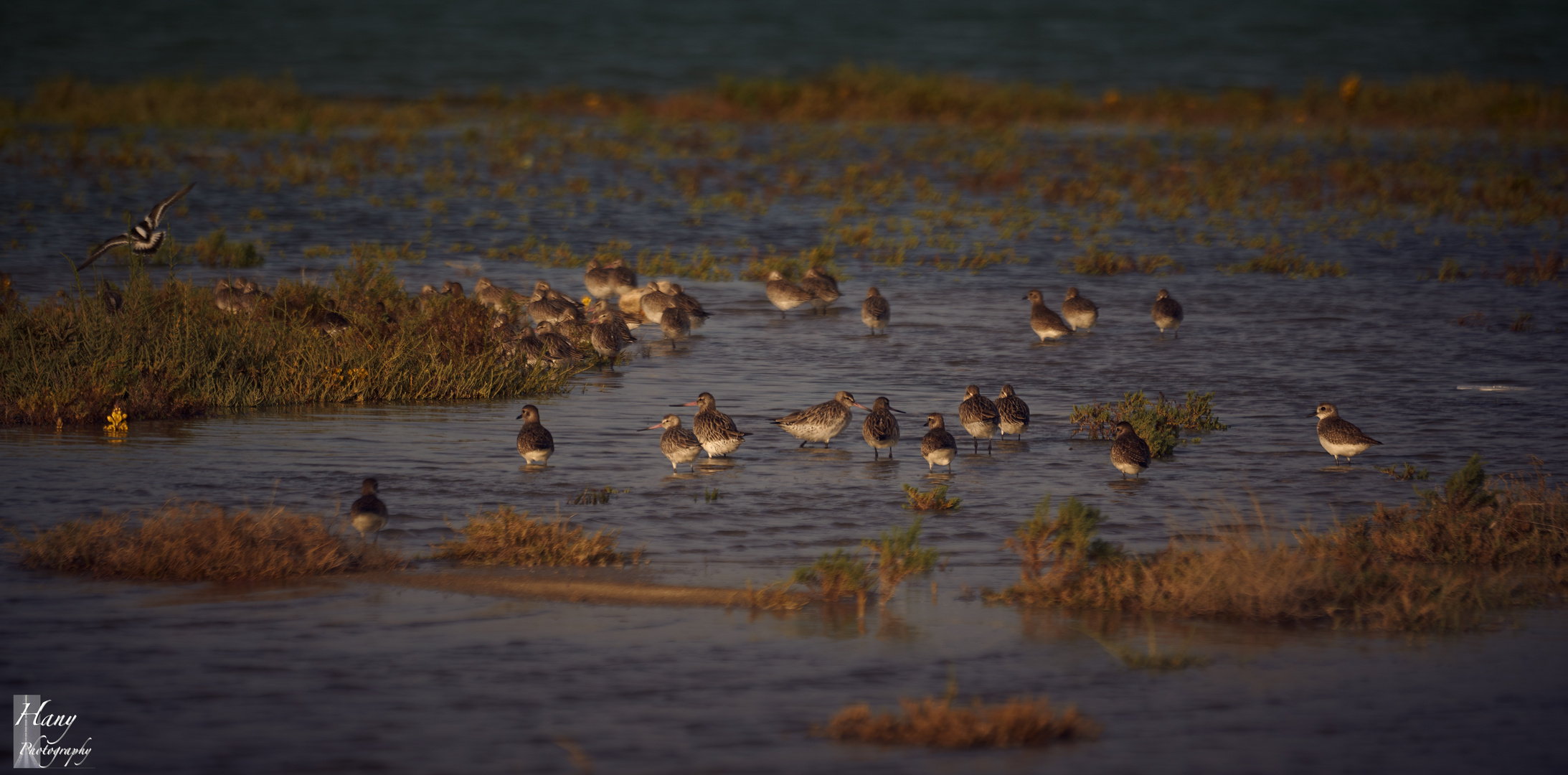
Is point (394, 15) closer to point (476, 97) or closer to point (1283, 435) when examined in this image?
point (476, 97)

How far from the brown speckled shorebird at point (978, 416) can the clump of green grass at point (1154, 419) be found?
1.02 metres

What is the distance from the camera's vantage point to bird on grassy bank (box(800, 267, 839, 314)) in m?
22.6

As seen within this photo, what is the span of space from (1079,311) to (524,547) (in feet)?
39.3

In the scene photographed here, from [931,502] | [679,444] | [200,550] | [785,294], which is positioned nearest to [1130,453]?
[931,502]

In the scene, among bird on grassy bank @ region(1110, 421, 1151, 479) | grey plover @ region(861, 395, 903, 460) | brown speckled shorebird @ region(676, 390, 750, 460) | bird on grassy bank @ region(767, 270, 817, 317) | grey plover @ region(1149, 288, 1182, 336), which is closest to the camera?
bird on grassy bank @ region(1110, 421, 1151, 479)

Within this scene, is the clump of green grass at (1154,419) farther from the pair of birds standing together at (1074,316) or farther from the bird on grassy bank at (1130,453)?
Result: the pair of birds standing together at (1074,316)

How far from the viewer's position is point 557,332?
18.3 metres

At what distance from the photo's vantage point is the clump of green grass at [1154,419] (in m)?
14.2

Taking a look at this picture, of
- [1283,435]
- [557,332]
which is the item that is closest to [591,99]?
[557,332]

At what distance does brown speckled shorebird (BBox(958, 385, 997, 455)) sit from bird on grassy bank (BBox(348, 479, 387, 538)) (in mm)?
5577

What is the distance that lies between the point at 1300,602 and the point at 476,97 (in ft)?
172

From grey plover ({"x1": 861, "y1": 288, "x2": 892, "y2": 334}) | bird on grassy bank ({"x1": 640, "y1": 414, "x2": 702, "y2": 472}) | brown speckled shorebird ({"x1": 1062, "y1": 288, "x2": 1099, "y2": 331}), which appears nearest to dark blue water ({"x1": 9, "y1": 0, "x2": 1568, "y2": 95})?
grey plover ({"x1": 861, "y1": 288, "x2": 892, "y2": 334})

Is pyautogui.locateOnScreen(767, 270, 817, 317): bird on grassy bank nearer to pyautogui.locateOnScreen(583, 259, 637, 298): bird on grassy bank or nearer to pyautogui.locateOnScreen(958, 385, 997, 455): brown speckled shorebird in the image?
pyautogui.locateOnScreen(583, 259, 637, 298): bird on grassy bank

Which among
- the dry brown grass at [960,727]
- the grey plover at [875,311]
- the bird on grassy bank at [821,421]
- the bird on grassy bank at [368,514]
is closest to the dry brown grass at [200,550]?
the bird on grassy bank at [368,514]
